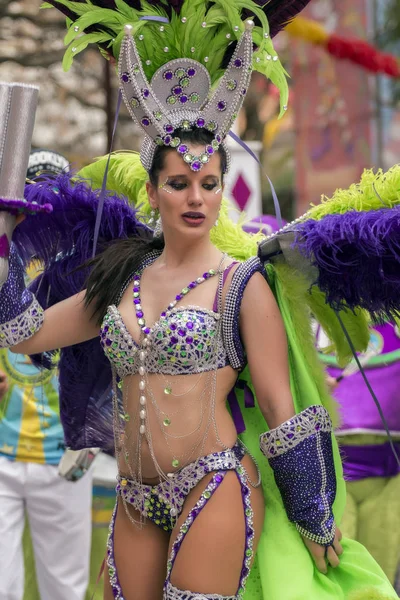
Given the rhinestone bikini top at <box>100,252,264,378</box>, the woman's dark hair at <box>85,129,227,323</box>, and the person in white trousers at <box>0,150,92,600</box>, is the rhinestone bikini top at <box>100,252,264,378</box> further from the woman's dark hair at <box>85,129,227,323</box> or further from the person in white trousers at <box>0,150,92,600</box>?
the person in white trousers at <box>0,150,92,600</box>

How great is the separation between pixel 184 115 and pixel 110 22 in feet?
1.26

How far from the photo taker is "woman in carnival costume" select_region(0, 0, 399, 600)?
2871 millimetres

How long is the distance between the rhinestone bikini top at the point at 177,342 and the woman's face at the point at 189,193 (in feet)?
0.54

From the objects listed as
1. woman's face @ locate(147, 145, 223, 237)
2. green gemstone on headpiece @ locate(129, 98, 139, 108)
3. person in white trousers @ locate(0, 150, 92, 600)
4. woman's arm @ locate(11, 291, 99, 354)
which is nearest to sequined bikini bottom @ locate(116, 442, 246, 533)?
woman's arm @ locate(11, 291, 99, 354)

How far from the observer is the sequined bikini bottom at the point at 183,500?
9.32ft

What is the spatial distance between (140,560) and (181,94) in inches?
54.5

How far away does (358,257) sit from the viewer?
284 centimetres

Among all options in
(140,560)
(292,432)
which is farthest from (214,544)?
(292,432)

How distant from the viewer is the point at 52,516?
4.55 meters

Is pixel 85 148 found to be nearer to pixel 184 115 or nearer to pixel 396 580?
pixel 396 580

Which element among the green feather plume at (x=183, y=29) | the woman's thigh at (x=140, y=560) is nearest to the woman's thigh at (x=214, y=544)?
the woman's thigh at (x=140, y=560)

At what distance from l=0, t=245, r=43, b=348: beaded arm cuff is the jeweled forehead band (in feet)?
2.00

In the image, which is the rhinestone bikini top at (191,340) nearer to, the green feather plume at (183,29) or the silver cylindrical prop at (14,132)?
the silver cylindrical prop at (14,132)

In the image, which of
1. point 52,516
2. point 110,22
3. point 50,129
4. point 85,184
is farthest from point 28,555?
point 50,129
